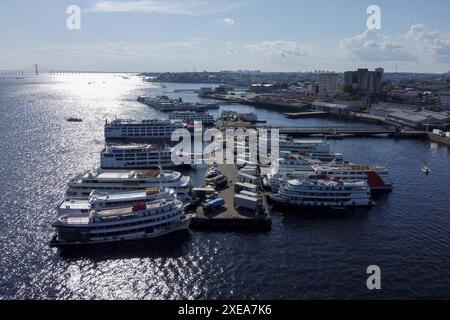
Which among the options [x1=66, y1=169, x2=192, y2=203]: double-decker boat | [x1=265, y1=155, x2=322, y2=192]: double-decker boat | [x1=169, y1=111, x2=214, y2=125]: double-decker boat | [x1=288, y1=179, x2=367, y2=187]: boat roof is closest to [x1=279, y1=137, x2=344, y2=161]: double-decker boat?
[x1=265, y1=155, x2=322, y2=192]: double-decker boat

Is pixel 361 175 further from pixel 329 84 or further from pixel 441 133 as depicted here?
pixel 329 84

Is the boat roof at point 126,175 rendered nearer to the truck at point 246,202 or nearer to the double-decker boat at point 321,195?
the truck at point 246,202

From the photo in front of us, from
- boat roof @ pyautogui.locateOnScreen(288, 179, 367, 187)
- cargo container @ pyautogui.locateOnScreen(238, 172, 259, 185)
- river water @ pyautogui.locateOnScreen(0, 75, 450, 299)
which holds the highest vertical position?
boat roof @ pyautogui.locateOnScreen(288, 179, 367, 187)

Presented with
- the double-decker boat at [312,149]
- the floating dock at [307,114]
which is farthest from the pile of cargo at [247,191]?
the floating dock at [307,114]

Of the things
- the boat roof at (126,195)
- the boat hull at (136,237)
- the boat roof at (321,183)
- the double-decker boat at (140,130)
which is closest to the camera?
the boat hull at (136,237)

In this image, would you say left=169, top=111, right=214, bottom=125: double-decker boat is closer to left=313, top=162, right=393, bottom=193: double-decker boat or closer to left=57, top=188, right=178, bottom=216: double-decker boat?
left=313, top=162, right=393, bottom=193: double-decker boat

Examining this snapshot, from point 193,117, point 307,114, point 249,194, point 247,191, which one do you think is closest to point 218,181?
point 247,191

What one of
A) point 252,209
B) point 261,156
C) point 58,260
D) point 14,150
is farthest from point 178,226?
point 14,150
